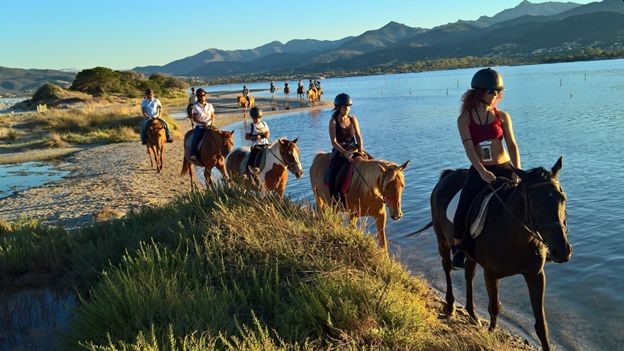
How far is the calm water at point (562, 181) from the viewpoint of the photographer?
20.4 feet

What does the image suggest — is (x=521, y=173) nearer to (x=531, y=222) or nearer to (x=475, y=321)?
(x=531, y=222)

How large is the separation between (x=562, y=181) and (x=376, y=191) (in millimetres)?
8026

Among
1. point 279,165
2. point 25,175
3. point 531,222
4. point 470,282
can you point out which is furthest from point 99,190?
point 531,222

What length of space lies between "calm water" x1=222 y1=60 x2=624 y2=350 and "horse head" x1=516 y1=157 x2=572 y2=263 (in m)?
2.21

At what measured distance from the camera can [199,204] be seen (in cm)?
714

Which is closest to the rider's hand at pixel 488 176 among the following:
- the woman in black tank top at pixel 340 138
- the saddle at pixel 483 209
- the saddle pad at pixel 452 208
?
the saddle at pixel 483 209

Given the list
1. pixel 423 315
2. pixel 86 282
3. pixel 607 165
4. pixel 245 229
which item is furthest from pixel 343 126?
pixel 607 165

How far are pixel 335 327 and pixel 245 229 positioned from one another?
2015mm

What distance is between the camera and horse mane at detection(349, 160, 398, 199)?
703 centimetres

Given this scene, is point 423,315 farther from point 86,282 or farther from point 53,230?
point 53,230

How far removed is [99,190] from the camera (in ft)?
45.0

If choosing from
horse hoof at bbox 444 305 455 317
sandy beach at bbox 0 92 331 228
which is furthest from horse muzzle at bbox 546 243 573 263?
sandy beach at bbox 0 92 331 228

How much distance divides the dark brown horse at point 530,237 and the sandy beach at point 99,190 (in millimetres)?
6466

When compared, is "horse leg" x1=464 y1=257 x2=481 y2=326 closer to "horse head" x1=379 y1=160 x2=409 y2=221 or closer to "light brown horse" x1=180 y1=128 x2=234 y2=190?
"horse head" x1=379 y1=160 x2=409 y2=221
